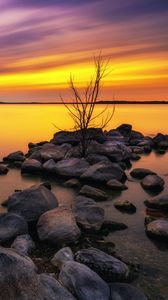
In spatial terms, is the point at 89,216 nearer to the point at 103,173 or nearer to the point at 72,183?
the point at 72,183

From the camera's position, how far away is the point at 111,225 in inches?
347

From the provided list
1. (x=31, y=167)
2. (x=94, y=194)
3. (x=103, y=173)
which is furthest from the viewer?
(x=31, y=167)

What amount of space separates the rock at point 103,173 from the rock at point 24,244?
229 inches

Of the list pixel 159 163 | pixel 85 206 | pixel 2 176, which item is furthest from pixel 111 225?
pixel 159 163

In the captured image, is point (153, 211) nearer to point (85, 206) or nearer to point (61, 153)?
point (85, 206)

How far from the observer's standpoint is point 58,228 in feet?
25.4

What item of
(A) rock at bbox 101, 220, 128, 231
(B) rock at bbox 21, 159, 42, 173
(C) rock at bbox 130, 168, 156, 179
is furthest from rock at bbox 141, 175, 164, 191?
(B) rock at bbox 21, 159, 42, 173

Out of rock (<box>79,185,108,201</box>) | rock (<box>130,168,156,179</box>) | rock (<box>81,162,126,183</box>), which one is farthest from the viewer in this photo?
Result: rock (<box>130,168,156,179</box>)

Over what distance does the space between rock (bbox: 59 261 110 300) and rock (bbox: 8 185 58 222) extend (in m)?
2.97

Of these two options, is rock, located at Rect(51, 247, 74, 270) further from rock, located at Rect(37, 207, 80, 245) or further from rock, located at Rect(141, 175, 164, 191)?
rock, located at Rect(141, 175, 164, 191)

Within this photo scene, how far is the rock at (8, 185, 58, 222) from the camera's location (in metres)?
8.80

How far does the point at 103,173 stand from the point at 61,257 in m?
6.82

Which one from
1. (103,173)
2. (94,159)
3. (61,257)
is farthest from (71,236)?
(94,159)

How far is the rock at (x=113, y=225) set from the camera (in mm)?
8758
